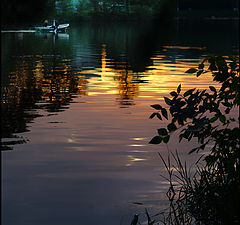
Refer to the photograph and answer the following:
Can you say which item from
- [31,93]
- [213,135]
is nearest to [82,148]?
[213,135]

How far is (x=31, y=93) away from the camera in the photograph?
2495 centimetres

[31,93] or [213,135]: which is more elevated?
[213,135]

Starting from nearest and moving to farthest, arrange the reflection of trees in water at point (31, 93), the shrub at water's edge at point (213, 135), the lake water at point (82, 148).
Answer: the shrub at water's edge at point (213, 135) < the lake water at point (82, 148) < the reflection of trees in water at point (31, 93)

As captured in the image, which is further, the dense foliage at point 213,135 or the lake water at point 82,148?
the lake water at point 82,148

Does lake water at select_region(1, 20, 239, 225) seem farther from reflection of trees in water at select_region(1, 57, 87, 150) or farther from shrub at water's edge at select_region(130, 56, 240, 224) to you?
shrub at water's edge at select_region(130, 56, 240, 224)

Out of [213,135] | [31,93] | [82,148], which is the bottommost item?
[31,93]

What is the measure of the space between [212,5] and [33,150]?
148m

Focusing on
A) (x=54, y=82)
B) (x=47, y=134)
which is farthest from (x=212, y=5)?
(x=47, y=134)

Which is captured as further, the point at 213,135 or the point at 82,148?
the point at 82,148

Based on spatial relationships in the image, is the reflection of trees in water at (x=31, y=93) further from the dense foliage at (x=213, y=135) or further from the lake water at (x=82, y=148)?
the dense foliage at (x=213, y=135)

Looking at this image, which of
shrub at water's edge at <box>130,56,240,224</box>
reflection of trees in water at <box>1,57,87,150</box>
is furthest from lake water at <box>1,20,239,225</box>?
shrub at water's edge at <box>130,56,240,224</box>

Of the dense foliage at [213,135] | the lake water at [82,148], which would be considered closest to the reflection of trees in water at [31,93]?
the lake water at [82,148]

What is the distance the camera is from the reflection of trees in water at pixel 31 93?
17297 millimetres

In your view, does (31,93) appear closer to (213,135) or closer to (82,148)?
(82,148)
